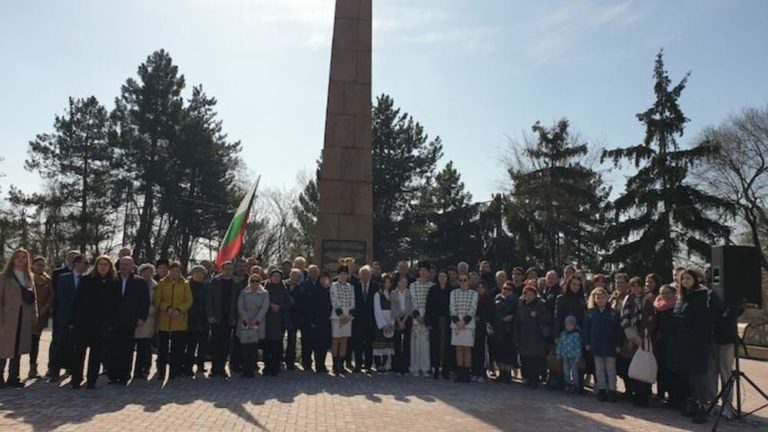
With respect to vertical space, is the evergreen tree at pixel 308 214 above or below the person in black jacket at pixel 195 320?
above

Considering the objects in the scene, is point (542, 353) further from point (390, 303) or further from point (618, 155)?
point (618, 155)

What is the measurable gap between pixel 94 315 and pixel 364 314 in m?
3.83

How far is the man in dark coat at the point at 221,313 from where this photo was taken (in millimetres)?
8672

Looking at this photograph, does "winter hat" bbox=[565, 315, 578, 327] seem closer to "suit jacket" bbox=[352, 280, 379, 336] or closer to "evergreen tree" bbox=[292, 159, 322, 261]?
"suit jacket" bbox=[352, 280, 379, 336]

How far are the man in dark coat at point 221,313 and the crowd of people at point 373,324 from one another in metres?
0.02

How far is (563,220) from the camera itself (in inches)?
1026

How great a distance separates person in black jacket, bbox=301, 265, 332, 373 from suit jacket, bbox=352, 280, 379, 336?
431mm

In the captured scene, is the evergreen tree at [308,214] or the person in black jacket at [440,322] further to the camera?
the evergreen tree at [308,214]

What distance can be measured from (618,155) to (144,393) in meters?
21.0

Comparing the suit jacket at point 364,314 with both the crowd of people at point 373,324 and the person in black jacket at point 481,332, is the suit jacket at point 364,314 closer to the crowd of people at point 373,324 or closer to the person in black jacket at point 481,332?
the crowd of people at point 373,324

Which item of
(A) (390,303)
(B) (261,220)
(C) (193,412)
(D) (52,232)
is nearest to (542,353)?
(A) (390,303)

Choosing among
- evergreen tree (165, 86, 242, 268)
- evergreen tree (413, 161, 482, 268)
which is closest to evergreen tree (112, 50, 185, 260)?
evergreen tree (165, 86, 242, 268)

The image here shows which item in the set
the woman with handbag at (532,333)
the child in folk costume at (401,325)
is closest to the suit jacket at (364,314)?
the child in folk costume at (401,325)

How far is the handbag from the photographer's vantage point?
22.9 feet
